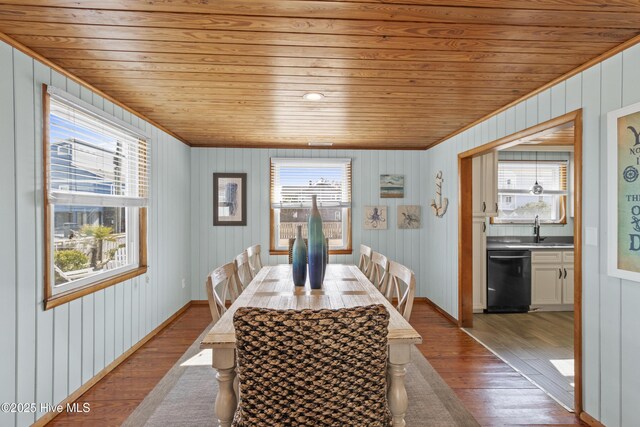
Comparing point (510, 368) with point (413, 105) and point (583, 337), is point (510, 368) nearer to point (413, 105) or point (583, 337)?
point (583, 337)

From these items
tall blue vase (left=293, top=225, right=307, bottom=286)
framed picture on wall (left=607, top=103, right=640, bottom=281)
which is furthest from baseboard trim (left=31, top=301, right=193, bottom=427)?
framed picture on wall (left=607, top=103, right=640, bottom=281)

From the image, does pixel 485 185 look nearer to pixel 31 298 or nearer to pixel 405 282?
pixel 405 282

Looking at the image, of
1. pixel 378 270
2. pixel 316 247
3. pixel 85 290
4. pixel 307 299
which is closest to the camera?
pixel 307 299

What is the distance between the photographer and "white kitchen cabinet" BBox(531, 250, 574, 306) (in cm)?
444

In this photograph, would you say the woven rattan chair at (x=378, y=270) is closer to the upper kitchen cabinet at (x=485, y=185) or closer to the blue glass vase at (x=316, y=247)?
the blue glass vase at (x=316, y=247)

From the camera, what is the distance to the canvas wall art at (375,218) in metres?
5.01

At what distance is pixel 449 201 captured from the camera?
423cm

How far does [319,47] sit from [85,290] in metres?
2.26

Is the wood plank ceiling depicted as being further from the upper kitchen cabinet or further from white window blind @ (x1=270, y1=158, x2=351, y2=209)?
white window blind @ (x1=270, y1=158, x2=351, y2=209)

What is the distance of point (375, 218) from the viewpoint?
16.4 feet

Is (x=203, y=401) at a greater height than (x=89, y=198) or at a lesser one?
lesser

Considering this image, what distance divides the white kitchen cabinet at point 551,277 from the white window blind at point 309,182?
99.4 inches

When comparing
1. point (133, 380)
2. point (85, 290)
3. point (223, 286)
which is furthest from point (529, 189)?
point (85, 290)

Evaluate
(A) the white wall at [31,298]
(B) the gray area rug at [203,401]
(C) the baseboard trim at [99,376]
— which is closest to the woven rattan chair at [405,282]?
(B) the gray area rug at [203,401]
